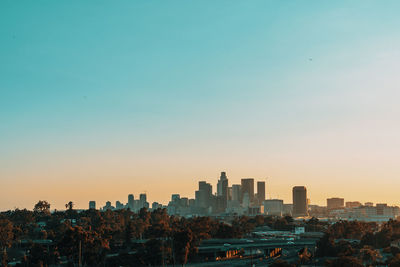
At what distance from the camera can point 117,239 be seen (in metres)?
179

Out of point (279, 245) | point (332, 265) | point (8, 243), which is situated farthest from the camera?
point (279, 245)

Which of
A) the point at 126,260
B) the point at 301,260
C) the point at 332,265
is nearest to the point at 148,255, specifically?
the point at 126,260

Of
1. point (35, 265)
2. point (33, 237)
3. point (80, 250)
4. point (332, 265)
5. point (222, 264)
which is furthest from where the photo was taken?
point (33, 237)

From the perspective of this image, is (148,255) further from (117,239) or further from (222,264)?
(117,239)

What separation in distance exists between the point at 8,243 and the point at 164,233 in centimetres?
4780

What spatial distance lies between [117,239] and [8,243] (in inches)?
1549

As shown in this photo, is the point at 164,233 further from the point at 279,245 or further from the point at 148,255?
the point at 279,245

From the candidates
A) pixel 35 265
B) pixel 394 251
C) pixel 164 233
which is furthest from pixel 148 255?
pixel 394 251

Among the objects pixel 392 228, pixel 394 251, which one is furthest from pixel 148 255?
pixel 392 228

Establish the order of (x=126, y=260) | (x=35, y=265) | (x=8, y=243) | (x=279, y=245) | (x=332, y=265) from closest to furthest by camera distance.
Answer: (x=332, y=265)
(x=35, y=265)
(x=126, y=260)
(x=8, y=243)
(x=279, y=245)

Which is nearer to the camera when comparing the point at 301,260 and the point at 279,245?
the point at 301,260

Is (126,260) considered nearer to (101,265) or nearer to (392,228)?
(101,265)

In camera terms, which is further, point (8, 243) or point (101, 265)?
point (8, 243)

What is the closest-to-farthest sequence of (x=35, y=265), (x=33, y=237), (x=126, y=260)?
(x=35, y=265) < (x=126, y=260) < (x=33, y=237)
